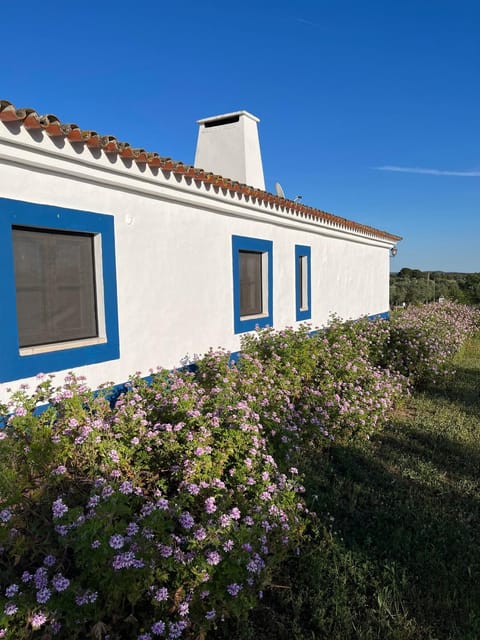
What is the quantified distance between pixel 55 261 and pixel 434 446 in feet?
15.3

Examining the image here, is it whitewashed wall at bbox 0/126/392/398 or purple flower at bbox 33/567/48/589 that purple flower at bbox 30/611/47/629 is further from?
whitewashed wall at bbox 0/126/392/398

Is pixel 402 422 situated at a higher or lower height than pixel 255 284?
lower

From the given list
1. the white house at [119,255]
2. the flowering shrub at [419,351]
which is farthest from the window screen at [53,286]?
the flowering shrub at [419,351]

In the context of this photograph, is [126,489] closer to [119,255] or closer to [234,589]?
[234,589]

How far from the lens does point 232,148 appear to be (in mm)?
9680

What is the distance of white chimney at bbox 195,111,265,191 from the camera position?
9.49 m

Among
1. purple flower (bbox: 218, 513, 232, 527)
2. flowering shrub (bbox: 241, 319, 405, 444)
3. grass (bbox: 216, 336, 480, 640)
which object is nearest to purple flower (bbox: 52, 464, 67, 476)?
purple flower (bbox: 218, 513, 232, 527)

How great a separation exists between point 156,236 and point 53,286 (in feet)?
4.71

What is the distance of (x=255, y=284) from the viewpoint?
24.2ft

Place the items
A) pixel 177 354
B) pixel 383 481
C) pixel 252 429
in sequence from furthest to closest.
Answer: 1. pixel 177 354
2. pixel 383 481
3. pixel 252 429

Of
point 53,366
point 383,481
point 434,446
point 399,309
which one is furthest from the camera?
point 399,309

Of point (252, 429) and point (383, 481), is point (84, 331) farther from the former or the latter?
point (383, 481)

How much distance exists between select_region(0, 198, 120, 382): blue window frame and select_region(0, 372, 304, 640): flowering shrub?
0.72 m

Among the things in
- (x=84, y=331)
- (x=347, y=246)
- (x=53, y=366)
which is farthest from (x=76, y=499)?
(x=347, y=246)
